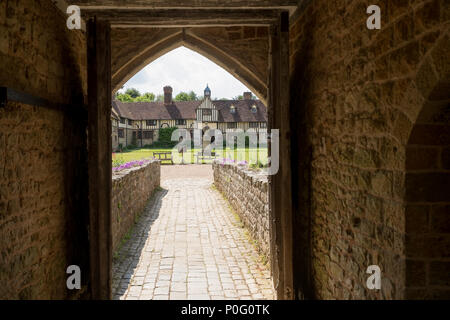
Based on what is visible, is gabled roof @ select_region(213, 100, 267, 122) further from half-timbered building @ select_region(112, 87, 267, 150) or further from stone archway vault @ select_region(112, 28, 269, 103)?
stone archway vault @ select_region(112, 28, 269, 103)

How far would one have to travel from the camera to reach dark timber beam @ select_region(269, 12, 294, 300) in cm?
403

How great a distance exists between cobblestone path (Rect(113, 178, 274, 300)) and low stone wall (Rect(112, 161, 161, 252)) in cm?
26

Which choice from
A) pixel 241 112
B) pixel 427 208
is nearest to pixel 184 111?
pixel 241 112

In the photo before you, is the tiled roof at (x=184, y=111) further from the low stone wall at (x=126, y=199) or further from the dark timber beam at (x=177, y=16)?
the dark timber beam at (x=177, y=16)

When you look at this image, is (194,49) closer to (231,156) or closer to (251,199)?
(251,199)

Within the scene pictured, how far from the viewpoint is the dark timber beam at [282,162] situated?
13.2ft

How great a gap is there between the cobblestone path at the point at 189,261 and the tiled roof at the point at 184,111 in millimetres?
34260

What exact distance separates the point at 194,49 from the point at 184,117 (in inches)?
1607

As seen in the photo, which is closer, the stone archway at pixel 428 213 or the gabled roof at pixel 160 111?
the stone archway at pixel 428 213

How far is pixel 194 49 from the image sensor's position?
5.46 m

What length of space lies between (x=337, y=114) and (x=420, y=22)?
1.29 metres

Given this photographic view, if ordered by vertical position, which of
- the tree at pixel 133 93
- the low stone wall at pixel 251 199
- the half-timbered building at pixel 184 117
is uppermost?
the tree at pixel 133 93

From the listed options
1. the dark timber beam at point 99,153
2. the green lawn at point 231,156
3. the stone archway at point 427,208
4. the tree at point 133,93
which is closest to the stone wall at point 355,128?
the stone archway at point 427,208

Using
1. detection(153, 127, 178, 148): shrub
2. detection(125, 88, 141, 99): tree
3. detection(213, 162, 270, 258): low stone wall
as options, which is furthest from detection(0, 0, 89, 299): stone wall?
detection(125, 88, 141, 99): tree
